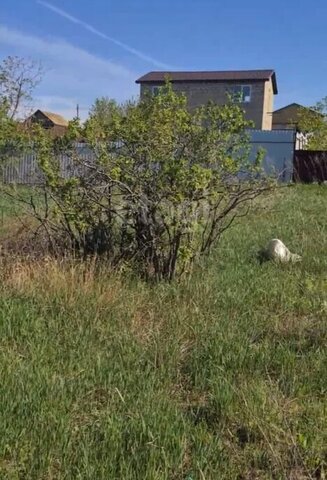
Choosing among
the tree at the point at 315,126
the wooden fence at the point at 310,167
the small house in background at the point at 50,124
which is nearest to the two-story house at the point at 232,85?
the tree at the point at 315,126

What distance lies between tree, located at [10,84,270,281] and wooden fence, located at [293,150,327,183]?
20160mm

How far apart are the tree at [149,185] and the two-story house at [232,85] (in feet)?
137

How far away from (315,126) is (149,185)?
30.0 meters

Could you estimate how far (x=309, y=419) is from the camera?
2967mm

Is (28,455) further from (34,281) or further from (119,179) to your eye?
(119,179)

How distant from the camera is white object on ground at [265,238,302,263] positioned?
674 centimetres

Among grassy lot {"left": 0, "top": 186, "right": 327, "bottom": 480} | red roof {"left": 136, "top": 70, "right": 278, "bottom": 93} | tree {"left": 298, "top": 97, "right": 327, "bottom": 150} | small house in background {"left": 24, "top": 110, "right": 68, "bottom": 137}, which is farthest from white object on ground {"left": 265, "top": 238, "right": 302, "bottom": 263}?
red roof {"left": 136, "top": 70, "right": 278, "bottom": 93}

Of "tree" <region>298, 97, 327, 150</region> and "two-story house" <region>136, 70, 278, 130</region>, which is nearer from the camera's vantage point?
"tree" <region>298, 97, 327, 150</region>

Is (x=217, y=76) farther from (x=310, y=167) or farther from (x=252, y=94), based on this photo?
(x=310, y=167)

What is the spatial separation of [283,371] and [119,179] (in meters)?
2.69

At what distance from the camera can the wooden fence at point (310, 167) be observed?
2565 cm

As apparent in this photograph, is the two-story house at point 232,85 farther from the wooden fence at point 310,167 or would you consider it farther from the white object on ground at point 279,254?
the white object on ground at point 279,254

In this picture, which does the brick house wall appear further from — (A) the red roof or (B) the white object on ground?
(B) the white object on ground

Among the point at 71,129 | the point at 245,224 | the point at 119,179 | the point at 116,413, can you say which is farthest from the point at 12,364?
the point at 245,224
